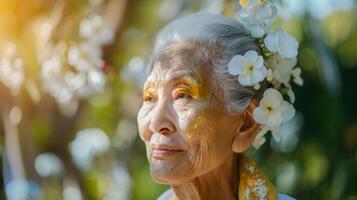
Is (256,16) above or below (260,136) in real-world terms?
above

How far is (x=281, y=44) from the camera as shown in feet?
7.51

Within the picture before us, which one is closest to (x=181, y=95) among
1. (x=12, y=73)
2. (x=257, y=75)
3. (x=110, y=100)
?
(x=257, y=75)

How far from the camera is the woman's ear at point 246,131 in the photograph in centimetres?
225

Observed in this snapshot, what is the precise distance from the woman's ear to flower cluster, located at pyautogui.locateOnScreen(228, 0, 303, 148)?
0.02 m

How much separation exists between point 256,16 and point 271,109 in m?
0.28

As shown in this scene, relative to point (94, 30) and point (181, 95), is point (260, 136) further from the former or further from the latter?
point (94, 30)

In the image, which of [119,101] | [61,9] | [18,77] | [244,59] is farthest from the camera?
[119,101]

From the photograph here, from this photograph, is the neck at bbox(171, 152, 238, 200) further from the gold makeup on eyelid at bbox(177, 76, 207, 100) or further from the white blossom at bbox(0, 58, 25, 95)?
the white blossom at bbox(0, 58, 25, 95)

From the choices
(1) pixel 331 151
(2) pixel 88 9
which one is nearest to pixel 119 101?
(2) pixel 88 9

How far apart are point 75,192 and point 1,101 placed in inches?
27.7

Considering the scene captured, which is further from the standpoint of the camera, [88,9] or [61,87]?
[88,9]

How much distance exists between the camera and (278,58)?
2.31 metres

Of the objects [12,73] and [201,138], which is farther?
[12,73]

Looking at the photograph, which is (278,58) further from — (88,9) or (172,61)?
(88,9)
